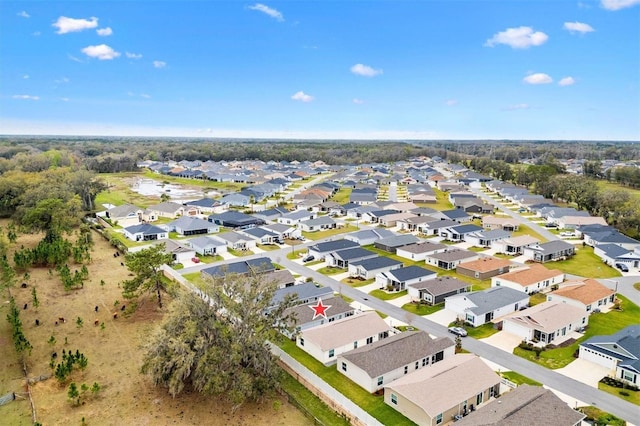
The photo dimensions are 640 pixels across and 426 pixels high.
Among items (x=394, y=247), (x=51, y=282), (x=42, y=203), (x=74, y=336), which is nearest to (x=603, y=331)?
(x=394, y=247)

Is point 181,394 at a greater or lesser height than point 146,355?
lesser

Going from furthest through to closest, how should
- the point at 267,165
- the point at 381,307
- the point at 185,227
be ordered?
the point at 267,165 → the point at 185,227 → the point at 381,307

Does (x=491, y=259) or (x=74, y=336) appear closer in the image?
(x=74, y=336)

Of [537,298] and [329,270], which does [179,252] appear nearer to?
[329,270]

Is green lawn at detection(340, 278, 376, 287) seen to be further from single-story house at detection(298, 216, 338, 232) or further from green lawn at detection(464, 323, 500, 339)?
single-story house at detection(298, 216, 338, 232)

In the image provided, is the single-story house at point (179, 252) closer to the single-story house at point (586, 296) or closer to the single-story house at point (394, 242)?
the single-story house at point (394, 242)

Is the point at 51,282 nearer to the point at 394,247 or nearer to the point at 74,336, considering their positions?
the point at 74,336

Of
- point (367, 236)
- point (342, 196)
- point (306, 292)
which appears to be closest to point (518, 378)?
point (306, 292)
